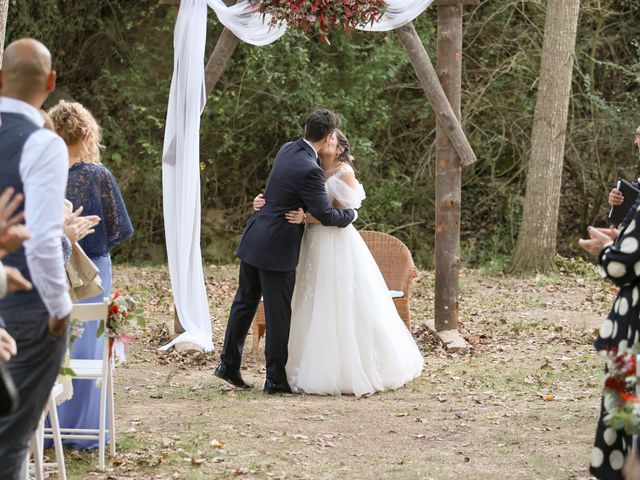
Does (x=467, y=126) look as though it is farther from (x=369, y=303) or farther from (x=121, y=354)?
(x=121, y=354)

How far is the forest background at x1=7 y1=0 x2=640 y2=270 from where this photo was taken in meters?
15.6

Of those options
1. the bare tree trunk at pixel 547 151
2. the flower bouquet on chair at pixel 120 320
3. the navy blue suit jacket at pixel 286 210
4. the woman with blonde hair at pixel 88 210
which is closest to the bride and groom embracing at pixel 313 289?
the navy blue suit jacket at pixel 286 210

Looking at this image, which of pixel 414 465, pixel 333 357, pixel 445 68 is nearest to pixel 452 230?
pixel 445 68

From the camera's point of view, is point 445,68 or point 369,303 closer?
point 369,303

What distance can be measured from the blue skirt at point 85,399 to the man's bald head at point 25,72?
2430 millimetres

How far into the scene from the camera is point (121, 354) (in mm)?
5516

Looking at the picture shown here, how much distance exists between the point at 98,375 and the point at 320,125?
2922mm

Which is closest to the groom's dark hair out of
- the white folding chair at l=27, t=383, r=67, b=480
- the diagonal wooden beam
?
the diagonal wooden beam

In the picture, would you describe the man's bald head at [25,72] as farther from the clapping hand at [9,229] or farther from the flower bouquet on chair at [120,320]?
the flower bouquet on chair at [120,320]

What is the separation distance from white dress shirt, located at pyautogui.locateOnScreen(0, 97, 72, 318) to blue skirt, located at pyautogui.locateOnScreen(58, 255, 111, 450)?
227cm

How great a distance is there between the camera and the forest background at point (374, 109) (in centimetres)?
1559

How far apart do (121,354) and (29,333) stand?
1.95 metres

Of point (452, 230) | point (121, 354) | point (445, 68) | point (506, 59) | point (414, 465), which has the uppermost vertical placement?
point (506, 59)

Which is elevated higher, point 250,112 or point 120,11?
point 120,11
